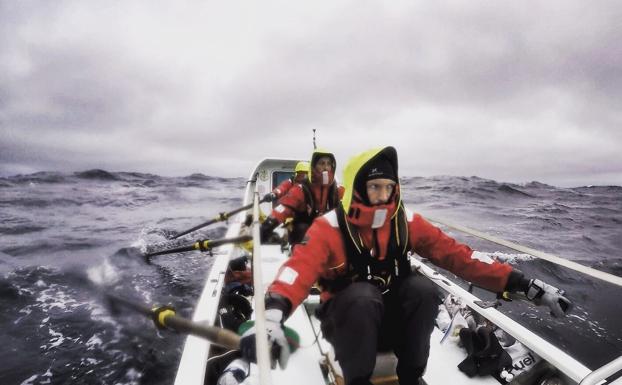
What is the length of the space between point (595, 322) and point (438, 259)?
6.24 m

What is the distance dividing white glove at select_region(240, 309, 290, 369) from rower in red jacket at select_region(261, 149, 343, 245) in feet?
A: 11.7

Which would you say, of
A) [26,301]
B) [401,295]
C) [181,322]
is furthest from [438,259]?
[26,301]

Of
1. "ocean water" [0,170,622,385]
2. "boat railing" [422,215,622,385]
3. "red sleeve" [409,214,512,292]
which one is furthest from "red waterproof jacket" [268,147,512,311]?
"ocean water" [0,170,622,385]

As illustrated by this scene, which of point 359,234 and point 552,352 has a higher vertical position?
point 359,234

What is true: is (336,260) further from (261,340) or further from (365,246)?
(261,340)

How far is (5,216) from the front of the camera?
47.4ft

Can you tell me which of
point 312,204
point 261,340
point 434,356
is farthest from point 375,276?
point 312,204

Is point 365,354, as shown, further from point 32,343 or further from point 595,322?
point 595,322

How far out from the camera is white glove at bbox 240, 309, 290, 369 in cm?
133

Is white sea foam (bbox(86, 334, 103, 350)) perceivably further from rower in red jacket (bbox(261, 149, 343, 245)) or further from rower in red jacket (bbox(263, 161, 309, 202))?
rower in red jacket (bbox(263, 161, 309, 202))

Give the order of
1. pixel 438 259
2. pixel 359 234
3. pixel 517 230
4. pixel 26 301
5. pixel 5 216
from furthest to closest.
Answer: pixel 5 216 < pixel 517 230 < pixel 26 301 < pixel 438 259 < pixel 359 234

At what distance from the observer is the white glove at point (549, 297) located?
1.91m

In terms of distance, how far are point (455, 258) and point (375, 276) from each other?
64 centimetres

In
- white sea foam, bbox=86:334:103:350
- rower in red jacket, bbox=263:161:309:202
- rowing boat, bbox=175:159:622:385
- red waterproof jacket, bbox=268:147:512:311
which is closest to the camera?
red waterproof jacket, bbox=268:147:512:311
